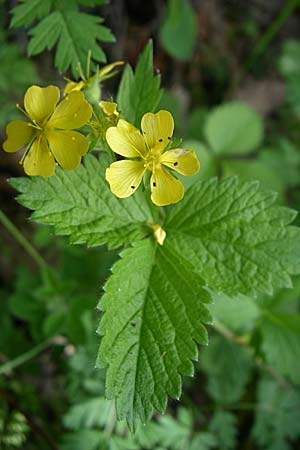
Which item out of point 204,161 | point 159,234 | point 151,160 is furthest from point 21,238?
point 204,161

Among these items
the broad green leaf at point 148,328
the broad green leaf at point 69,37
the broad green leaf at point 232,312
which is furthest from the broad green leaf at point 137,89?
the broad green leaf at point 232,312

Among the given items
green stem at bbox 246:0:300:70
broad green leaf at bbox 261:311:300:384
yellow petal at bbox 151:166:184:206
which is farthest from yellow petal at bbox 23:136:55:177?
green stem at bbox 246:0:300:70

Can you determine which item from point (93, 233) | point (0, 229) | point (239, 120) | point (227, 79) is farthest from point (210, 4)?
point (93, 233)

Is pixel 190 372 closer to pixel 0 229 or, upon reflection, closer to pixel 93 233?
pixel 93 233

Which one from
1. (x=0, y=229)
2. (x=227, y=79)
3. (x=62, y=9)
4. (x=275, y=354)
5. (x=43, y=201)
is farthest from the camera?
(x=227, y=79)

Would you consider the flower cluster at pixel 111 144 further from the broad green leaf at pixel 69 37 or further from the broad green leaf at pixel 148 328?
the broad green leaf at pixel 69 37

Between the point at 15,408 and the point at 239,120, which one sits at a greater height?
the point at 239,120
